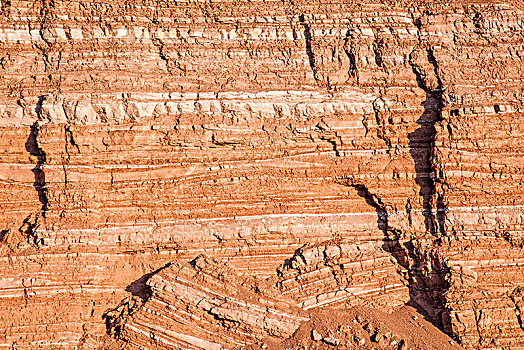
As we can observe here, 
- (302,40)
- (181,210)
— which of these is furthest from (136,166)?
(302,40)

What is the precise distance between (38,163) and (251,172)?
422 cm

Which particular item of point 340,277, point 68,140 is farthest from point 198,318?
point 68,140

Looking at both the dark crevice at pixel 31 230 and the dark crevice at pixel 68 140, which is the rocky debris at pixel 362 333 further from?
the dark crevice at pixel 68 140

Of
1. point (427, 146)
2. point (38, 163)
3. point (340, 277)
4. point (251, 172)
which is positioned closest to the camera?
point (340, 277)

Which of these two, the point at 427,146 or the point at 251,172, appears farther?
the point at 427,146

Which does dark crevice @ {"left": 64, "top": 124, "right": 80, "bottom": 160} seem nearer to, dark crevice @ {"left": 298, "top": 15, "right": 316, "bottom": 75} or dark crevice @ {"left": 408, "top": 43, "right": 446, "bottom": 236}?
dark crevice @ {"left": 298, "top": 15, "right": 316, "bottom": 75}

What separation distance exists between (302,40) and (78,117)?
4835 mm

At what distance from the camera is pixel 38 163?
30.9 ft

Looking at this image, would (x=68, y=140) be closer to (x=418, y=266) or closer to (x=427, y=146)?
(x=427, y=146)

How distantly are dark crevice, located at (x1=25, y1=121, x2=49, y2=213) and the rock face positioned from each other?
59 millimetres

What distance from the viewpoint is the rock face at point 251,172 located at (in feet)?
29.1

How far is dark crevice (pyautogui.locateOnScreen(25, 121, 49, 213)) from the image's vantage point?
9.24m

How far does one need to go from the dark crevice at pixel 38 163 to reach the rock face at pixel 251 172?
6 cm

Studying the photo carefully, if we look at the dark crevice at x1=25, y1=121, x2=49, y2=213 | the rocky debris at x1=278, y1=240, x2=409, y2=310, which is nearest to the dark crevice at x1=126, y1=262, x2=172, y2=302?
the dark crevice at x1=25, y1=121, x2=49, y2=213
